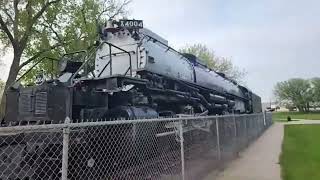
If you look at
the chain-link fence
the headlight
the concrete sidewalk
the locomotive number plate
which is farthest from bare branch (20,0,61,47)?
the chain-link fence

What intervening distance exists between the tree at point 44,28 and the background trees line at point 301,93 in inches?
3475

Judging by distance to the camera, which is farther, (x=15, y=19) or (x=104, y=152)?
(x=15, y=19)

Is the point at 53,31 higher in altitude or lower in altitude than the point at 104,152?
higher

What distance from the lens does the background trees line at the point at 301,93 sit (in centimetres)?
10300

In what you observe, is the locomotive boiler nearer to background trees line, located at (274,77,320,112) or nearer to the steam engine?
the steam engine

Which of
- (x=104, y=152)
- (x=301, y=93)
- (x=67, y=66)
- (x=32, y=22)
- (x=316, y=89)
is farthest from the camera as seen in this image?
(x=301, y=93)

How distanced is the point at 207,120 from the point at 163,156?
2462 millimetres

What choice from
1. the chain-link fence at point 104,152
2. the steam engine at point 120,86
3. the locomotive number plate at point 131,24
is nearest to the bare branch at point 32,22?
the steam engine at point 120,86

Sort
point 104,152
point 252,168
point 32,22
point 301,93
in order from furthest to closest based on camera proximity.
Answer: point 301,93
point 32,22
point 252,168
point 104,152

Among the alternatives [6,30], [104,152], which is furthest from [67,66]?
[6,30]

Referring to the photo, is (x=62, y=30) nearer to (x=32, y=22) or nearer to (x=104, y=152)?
(x=32, y=22)

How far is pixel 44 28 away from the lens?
25.4 metres

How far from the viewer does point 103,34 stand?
404 inches

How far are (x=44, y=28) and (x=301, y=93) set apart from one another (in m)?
92.9
